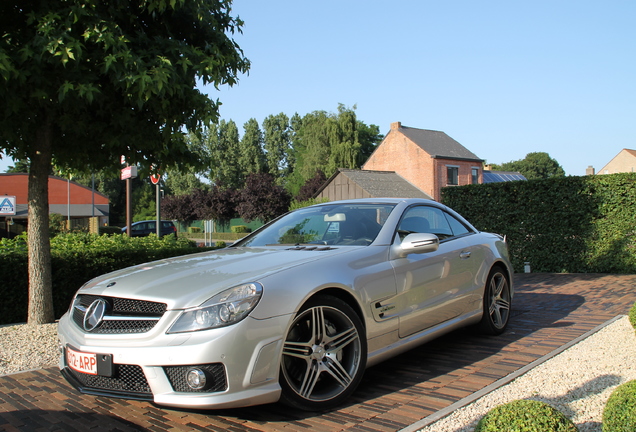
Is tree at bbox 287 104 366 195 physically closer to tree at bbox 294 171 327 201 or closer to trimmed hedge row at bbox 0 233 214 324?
tree at bbox 294 171 327 201

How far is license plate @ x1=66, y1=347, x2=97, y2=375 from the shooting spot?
3.18 meters

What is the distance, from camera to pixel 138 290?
3.35 m

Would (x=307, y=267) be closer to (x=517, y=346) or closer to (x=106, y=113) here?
(x=517, y=346)

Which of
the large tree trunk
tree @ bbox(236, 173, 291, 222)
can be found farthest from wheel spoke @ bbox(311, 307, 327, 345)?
tree @ bbox(236, 173, 291, 222)

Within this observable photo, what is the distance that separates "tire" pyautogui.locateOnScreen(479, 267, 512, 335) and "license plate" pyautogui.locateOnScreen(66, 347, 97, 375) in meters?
3.76

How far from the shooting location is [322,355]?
3.44 meters

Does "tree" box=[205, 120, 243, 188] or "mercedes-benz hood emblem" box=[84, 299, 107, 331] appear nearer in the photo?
"mercedes-benz hood emblem" box=[84, 299, 107, 331]

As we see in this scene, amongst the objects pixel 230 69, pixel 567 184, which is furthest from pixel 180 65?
pixel 567 184

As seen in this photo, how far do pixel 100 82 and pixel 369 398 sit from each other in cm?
480

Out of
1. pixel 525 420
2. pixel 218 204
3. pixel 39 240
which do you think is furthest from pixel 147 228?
pixel 525 420

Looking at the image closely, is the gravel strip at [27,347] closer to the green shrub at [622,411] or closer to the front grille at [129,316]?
the front grille at [129,316]

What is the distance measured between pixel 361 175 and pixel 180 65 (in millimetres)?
37062

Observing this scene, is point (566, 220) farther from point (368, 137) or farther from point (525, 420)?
point (368, 137)

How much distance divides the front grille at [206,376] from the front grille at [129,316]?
1.02 feet
